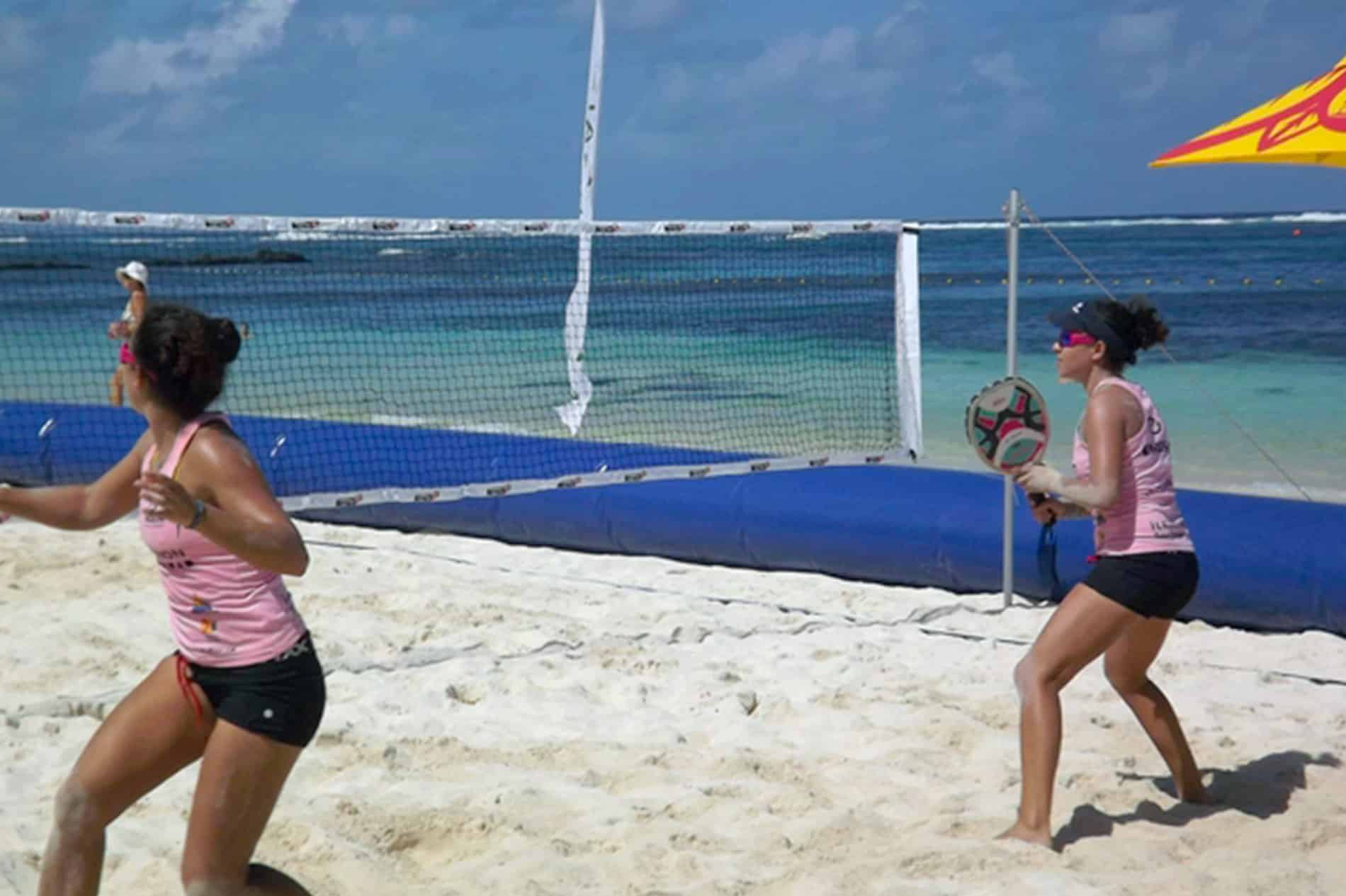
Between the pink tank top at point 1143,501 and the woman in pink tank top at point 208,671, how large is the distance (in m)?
2.21

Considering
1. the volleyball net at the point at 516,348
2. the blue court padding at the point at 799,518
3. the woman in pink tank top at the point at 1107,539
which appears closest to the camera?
the woman in pink tank top at the point at 1107,539

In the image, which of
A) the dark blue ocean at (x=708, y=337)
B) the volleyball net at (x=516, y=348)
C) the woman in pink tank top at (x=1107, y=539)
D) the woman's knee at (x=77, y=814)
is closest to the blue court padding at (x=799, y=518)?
the volleyball net at (x=516, y=348)

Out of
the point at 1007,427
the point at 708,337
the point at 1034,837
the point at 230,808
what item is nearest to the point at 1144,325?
the point at 1007,427

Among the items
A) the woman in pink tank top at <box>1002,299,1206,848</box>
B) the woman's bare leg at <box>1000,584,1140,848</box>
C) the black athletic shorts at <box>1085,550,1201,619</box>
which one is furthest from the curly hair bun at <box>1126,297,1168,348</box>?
the woman's bare leg at <box>1000,584,1140,848</box>

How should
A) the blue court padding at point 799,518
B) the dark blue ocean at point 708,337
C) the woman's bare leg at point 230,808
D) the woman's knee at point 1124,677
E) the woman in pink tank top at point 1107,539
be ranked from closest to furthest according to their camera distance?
the woman's bare leg at point 230,808, the woman in pink tank top at point 1107,539, the woman's knee at point 1124,677, the blue court padding at point 799,518, the dark blue ocean at point 708,337

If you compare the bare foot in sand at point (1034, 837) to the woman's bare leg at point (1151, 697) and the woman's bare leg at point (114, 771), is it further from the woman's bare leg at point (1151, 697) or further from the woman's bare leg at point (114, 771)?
the woman's bare leg at point (114, 771)

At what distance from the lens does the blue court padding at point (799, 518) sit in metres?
6.83

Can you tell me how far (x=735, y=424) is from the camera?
1494 centimetres

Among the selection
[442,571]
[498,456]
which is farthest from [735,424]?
[442,571]

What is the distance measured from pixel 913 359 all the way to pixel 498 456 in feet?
8.96

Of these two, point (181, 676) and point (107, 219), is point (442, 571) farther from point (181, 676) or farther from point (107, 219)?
point (181, 676)

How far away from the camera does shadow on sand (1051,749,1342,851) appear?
14.8ft

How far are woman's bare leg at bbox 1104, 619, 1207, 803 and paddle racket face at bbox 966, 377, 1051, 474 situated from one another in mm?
579

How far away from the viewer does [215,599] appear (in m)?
3.12
